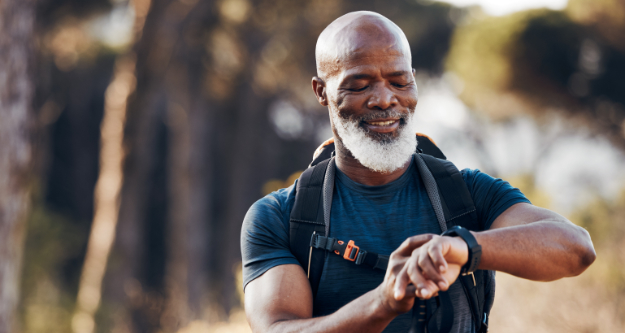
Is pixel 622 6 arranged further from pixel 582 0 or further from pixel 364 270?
pixel 364 270

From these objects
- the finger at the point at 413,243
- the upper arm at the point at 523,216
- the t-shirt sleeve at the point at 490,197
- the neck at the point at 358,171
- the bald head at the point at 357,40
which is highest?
the bald head at the point at 357,40

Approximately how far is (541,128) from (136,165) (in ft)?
39.9

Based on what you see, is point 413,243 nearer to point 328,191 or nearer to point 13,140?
point 328,191

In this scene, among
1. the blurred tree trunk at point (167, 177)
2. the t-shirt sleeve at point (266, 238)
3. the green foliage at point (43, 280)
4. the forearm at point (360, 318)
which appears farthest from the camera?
the green foliage at point (43, 280)

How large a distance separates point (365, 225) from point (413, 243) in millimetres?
477

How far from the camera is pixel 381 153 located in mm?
2357

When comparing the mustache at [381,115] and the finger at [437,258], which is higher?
the mustache at [381,115]

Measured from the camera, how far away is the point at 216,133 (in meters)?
21.1

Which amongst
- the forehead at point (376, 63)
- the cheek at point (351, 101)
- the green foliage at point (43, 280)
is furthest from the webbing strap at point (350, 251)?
the green foliage at point (43, 280)

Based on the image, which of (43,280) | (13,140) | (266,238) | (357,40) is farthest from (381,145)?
(43,280)

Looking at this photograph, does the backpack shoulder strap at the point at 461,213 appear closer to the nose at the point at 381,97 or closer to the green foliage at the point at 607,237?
the nose at the point at 381,97

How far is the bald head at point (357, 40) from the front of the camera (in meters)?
2.32

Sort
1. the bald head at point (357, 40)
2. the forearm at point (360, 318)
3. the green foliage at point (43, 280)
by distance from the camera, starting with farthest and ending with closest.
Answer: the green foliage at point (43, 280)
the bald head at point (357, 40)
the forearm at point (360, 318)

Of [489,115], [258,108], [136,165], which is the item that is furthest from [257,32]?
[489,115]
